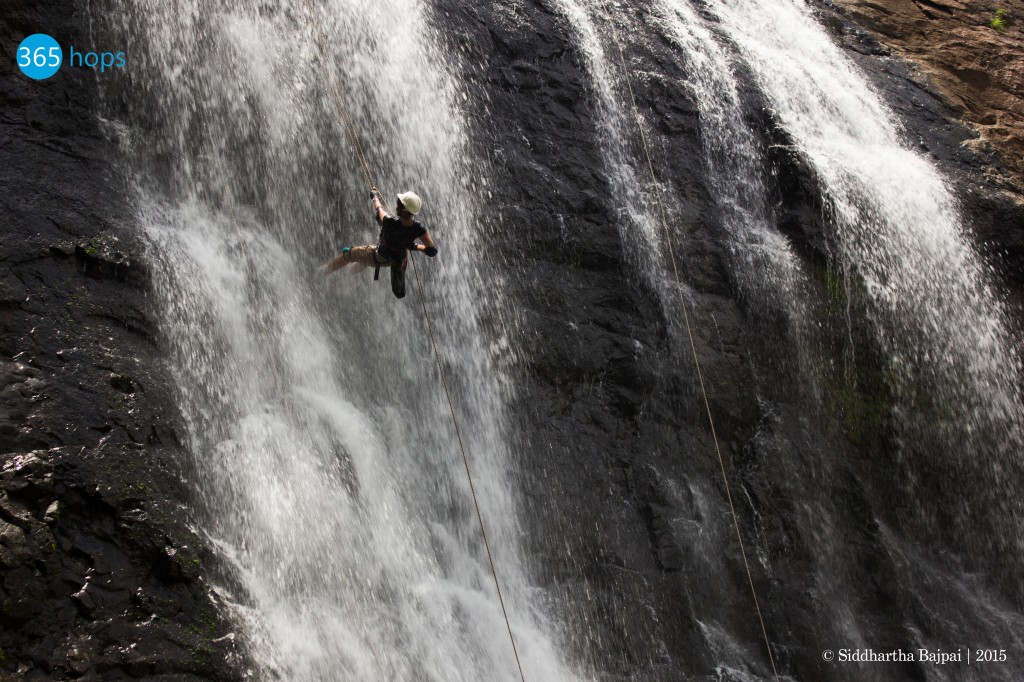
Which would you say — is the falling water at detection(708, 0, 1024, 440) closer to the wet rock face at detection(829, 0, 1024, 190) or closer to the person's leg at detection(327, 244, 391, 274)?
the wet rock face at detection(829, 0, 1024, 190)

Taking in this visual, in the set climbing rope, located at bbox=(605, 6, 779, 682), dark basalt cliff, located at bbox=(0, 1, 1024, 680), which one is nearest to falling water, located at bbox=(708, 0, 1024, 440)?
dark basalt cliff, located at bbox=(0, 1, 1024, 680)

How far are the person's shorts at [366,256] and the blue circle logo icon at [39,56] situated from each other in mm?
3142

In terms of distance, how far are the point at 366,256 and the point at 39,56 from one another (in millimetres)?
3445

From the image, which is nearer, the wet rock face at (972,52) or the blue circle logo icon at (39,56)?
the blue circle logo icon at (39,56)

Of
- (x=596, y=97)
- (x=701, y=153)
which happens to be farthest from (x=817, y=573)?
(x=596, y=97)

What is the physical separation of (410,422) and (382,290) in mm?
1443

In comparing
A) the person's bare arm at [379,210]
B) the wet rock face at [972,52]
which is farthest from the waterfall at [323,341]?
the wet rock face at [972,52]

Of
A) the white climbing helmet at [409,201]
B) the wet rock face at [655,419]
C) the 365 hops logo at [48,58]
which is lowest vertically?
the wet rock face at [655,419]

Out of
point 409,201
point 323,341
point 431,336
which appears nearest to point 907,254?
point 431,336

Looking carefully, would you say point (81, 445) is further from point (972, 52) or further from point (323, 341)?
point (972, 52)

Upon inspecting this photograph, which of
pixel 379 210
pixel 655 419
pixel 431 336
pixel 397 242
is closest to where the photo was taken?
pixel 379 210

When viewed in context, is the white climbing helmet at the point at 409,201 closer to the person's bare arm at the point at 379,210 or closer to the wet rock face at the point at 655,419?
the person's bare arm at the point at 379,210

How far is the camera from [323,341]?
771 centimetres

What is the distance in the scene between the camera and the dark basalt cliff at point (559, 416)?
210 inches
